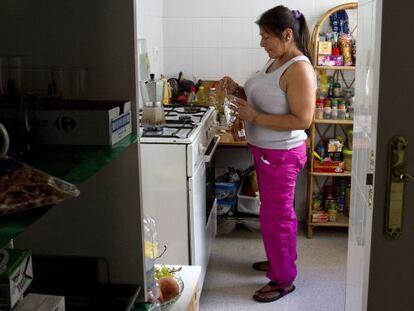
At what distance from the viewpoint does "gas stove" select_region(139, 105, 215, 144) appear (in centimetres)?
240

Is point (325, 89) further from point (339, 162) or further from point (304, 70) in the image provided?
point (304, 70)

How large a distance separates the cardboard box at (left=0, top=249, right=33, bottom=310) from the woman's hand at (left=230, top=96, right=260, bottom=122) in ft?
5.88

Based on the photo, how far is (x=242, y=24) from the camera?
12.2ft

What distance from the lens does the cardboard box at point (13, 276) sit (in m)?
0.84

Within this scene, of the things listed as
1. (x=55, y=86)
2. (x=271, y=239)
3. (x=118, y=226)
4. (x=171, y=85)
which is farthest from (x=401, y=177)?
(x=171, y=85)

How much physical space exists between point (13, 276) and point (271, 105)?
1.93 m

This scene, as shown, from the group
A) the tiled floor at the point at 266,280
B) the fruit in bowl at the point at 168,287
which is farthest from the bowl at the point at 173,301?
the tiled floor at the point at 266,280

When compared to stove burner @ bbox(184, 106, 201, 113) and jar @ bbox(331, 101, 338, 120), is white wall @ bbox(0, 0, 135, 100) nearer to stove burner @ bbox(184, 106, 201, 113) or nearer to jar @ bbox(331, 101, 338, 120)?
stove burner @ bbox(184, 106, 201, 113)

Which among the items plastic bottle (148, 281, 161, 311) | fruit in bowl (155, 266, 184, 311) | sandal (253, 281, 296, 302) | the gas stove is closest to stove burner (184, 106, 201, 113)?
the gas stove

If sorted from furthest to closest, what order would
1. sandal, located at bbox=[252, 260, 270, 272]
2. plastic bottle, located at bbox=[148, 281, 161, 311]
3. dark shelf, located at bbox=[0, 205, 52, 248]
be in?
sandal, located at bbox=[252, 260, 270, 272], plastic bottle, located at bbox=[148, 281, 161, 311], dark shelf, located at bbox=[0, 205, 52, 248]

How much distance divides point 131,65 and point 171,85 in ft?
8.56

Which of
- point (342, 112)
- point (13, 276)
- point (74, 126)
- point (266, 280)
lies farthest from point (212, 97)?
point (13, 276)

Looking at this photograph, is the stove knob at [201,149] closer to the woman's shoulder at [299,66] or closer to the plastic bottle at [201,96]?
the woman's shoulder at [299,66]

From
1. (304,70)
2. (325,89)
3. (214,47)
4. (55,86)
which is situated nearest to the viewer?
(55,86)
